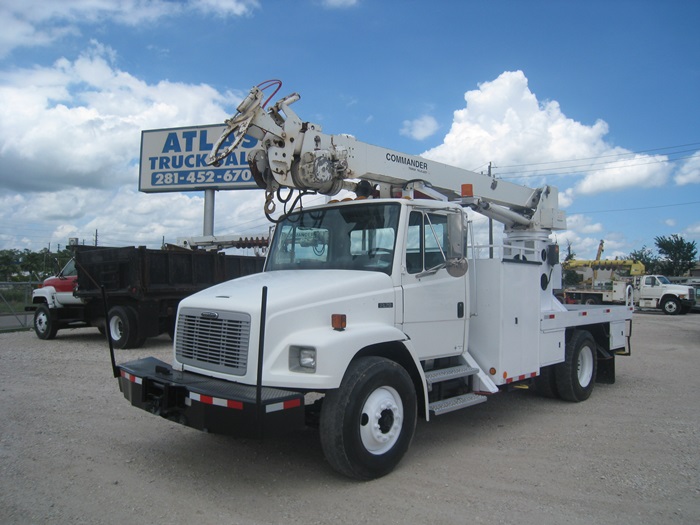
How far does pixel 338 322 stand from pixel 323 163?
2027 mm

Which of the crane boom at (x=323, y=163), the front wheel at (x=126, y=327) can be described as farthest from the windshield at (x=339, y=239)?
the front wheel at (x=126, y=327)

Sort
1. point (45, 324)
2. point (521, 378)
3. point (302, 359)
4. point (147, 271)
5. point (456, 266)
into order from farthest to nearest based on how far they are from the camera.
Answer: point (45, 324), point (147, 271), point (521, 378), point (456, 266), point (302, 359)

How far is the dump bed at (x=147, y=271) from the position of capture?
507 inches

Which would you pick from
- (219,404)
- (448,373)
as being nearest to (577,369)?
(448,373)

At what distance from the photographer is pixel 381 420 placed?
476 centimetres

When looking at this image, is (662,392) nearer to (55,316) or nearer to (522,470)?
(522,470)

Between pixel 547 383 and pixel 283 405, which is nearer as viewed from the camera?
pixel 283 405

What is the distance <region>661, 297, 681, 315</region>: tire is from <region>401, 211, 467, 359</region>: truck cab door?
27860 millimetres

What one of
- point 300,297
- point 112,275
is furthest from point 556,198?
point 112,275

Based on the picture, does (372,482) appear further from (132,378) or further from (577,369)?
(577,369)

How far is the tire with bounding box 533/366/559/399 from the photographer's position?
7.82 meters

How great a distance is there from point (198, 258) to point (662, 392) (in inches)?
422

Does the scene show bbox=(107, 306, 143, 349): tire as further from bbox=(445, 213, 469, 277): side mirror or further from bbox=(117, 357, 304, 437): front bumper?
bbox=(445, 213, 469, 277): side mirror

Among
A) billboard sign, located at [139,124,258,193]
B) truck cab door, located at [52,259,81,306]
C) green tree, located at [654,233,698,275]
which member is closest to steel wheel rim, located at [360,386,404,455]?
truck cab door, located at [52,259,81,306]
